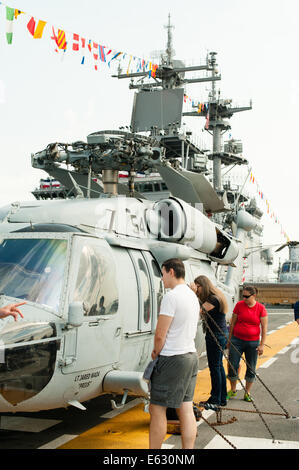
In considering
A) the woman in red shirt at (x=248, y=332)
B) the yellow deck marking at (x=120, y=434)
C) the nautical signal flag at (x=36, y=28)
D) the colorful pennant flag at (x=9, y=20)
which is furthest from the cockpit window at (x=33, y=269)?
the nautical signal flag at (x=36, y=28)

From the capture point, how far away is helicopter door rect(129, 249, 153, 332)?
6328 mm

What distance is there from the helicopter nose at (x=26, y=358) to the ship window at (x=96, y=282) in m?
0.60

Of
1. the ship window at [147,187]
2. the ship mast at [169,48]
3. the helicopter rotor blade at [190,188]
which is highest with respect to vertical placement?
the ship mast at [169,48]

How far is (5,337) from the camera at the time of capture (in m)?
4.44

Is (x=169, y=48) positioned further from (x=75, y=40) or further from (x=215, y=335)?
Answer: (x=215, y=335)

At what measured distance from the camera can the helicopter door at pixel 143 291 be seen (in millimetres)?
6328

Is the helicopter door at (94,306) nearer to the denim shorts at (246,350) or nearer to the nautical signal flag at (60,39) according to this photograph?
the denim shorts at (246,350)

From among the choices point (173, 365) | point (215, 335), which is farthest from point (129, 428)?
point (173, 365)

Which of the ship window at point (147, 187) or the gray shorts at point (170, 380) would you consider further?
the ship window at point (147, 187)

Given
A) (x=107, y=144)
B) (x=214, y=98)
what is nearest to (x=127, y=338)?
(x=107, y=144)

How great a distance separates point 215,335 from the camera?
7180mm

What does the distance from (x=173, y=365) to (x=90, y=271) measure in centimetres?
154
